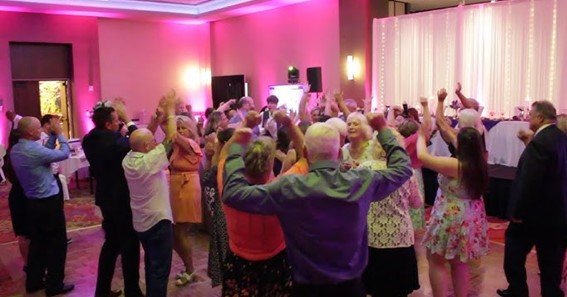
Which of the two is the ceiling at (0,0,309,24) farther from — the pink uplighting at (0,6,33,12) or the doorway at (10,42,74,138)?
the doorway at (10,42,74,138)

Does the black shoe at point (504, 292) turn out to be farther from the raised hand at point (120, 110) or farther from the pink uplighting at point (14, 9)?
the pink uplighting at point (14, 9)

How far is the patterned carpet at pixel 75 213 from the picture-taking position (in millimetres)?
6583

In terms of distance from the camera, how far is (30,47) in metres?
11.3

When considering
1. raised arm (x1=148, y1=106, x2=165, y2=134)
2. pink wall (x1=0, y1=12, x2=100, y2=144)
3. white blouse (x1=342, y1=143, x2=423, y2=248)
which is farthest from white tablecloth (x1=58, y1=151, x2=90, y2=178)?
white blouse (x1=342, y1=143, x2=423, y2=248)

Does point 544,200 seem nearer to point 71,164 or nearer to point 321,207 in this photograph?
point 321,207

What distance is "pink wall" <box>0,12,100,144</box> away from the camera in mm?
10820

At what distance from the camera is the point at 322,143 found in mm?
2121

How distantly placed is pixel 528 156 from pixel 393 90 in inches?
269

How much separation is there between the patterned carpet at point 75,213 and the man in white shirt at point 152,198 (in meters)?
2.36

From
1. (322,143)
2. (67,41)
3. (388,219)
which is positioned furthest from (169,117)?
(67,41)

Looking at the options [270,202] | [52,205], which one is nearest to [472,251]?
[270,202]

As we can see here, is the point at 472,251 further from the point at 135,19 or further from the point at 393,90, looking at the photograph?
the point at 135,19

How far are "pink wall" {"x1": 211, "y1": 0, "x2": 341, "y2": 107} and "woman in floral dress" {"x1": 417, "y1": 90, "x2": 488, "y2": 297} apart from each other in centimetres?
704

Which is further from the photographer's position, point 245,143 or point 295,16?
point 295,16
